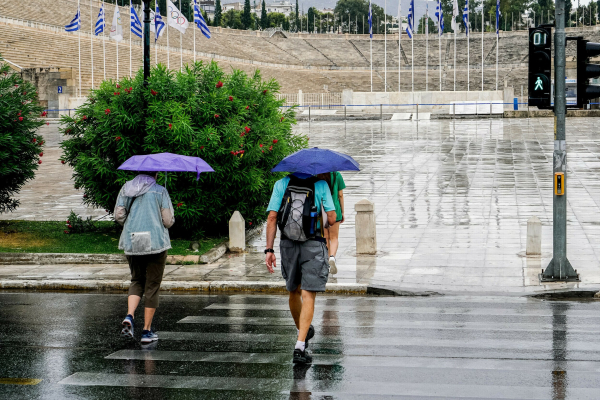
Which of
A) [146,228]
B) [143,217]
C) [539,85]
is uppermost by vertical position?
[539,85]

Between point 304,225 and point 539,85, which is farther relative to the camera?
point 539,85

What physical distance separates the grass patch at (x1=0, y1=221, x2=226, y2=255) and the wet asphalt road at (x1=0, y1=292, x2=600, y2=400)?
3195 millimetres

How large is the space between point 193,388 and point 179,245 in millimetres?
7844

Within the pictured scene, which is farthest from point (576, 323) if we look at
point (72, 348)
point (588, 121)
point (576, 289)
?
point (588, 121)

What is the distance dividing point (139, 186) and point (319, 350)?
2584mm

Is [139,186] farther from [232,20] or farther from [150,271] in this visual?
[232,20]

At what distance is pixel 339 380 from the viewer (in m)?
6.73

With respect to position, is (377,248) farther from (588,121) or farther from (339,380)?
(588,121)

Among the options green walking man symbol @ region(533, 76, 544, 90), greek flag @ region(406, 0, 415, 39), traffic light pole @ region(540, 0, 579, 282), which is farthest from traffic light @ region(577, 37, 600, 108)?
greek flag @ region(406, 0, 415, 39)

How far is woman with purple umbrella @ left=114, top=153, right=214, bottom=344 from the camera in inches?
325

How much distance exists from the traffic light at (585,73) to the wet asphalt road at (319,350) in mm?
3070

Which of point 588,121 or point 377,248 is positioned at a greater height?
point 588,121

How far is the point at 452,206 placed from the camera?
18.8m

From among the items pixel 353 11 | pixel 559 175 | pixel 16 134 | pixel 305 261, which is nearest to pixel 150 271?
pixel 305 261
